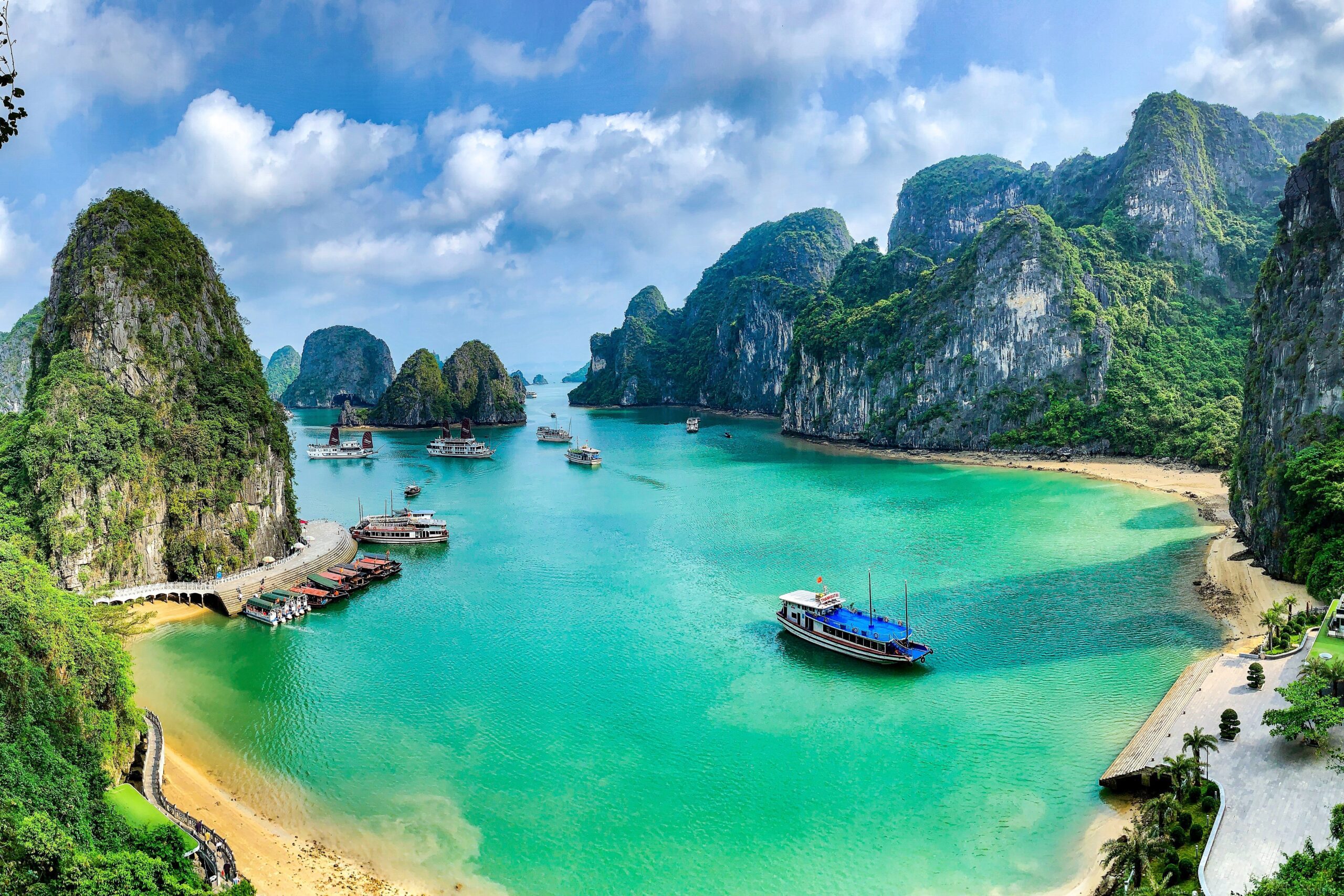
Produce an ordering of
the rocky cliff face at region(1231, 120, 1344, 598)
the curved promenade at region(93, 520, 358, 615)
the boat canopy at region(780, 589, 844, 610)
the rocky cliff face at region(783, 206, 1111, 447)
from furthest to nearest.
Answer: the rocky cliff face at region(783, 206, 1111, 447)
the curved promenade at region(93, 520, 358, 615)
the rocky cliff face at region(1231, 120, 1344, 598)
the boat canopy at region(780, 589, 844, 610)

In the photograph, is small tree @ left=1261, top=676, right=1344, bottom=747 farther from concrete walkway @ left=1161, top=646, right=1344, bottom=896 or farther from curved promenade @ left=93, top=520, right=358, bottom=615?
curved promenade @ left=93, top=520, right=358, bottom=615

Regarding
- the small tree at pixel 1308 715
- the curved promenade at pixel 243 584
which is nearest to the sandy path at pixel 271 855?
the curved promenade at pixel 243 584

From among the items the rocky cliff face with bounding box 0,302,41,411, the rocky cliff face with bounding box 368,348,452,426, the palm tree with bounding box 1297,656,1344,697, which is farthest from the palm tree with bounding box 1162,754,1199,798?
the rocky cliff face with bounding box 0,302,41,411

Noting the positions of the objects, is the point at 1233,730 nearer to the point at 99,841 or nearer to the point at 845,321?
the point at 99,841

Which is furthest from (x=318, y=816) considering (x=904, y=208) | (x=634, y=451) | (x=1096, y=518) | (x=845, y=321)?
(x=904, y=208)

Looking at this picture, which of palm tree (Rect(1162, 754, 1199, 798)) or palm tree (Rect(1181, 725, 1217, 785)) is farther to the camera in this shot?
palm tree (Rect(1181, 725, 1217, 785))

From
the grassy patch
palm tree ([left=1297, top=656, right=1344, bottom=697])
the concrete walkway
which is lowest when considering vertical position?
the grassy patch
